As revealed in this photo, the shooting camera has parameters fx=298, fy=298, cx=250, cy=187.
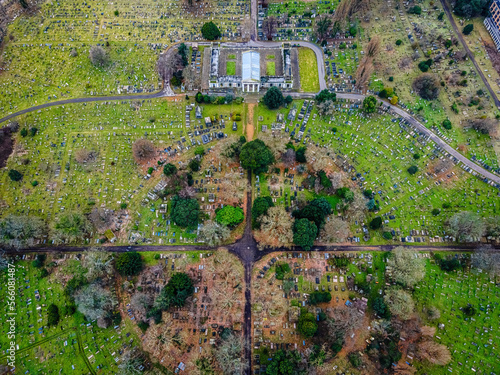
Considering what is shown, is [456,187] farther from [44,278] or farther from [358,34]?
[44,278]

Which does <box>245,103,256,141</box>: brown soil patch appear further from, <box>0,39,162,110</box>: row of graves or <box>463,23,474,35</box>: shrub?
<box>463,23,474,35</box>: shrub

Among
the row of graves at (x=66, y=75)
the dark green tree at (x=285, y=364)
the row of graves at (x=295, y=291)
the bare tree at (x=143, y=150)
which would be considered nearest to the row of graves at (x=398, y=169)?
the row of graves at (x=295, y=291)

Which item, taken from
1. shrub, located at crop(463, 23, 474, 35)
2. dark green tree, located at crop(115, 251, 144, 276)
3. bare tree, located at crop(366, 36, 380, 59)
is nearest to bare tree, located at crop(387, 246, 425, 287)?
dark green tree, located at crop(115, 251, 144, 276)

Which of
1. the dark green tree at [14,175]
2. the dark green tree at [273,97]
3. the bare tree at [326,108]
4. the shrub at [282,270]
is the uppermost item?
the dark green tree at [273,97]

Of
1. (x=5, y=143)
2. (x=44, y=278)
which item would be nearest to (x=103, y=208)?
(x=44, y=278)

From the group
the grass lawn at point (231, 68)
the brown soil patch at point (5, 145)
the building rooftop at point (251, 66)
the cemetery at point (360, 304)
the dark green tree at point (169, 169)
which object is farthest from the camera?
the grass lawn at point (231, 68)

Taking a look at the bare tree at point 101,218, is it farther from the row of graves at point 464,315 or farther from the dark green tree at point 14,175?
the row of graves at point 464,315
